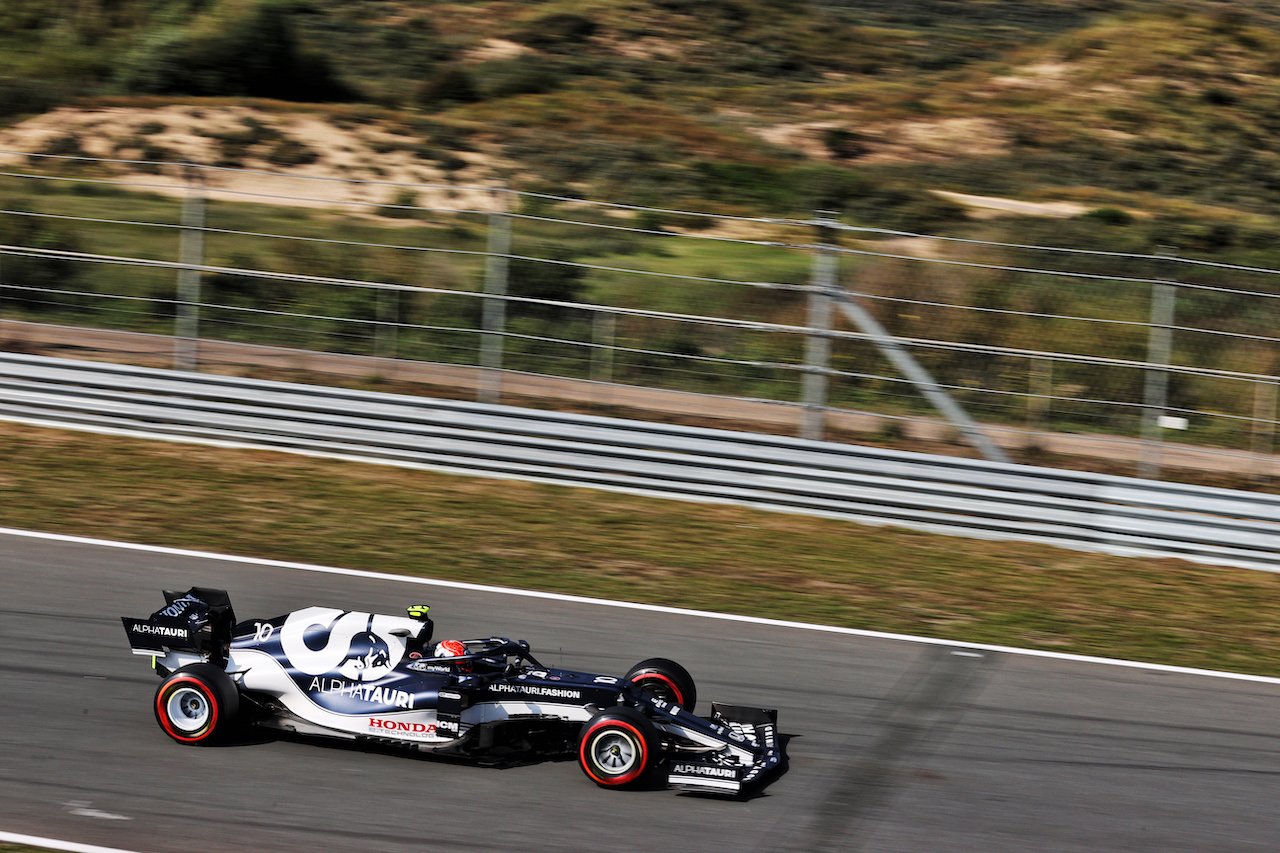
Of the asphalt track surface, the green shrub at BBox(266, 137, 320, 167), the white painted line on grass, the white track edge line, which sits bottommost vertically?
the white track edge line

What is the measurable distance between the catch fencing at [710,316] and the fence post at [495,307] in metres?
0.02

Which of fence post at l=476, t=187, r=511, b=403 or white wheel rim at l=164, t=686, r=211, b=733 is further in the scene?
fence post at l=476, t=187, r=511, b=403

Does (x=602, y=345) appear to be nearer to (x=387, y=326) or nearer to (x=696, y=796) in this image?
(x=387, y=326)

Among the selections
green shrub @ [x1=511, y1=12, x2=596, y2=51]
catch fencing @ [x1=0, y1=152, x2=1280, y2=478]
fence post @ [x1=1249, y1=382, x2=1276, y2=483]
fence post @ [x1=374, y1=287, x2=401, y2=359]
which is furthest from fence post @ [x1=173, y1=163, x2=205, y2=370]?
green shrub @ [x1=511, y1=12, x2=596, y2=51]

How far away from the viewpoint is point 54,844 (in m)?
4.91

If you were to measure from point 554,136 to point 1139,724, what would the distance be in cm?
3145

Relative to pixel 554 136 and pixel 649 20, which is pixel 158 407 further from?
pixel 649 20

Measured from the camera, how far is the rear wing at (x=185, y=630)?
5.90 metres

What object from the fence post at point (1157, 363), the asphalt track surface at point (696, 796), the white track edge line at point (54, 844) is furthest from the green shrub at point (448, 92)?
the white track edge line at point (54, 844)

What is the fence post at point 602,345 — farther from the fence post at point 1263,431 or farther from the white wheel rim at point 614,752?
the white wheel rim at point 614,752

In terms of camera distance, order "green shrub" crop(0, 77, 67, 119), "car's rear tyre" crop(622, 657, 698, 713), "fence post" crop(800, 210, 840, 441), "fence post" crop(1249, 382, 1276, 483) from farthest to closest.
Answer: "green shrub" crop(0, 77, 67, 119), "fence post" crop(1249, 382, 1276, 483), "fence post" crop(800, 210, 840, 441), "car's rear tyre" crop(622, 657, 698, 713)

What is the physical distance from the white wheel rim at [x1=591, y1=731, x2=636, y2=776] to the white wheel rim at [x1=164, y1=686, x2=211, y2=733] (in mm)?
1705

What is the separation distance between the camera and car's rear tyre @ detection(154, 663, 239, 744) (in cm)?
572

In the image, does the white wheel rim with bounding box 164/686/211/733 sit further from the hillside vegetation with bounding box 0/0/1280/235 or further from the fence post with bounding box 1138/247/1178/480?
the hillside vegetation with bounding box 0/0/1280/235
